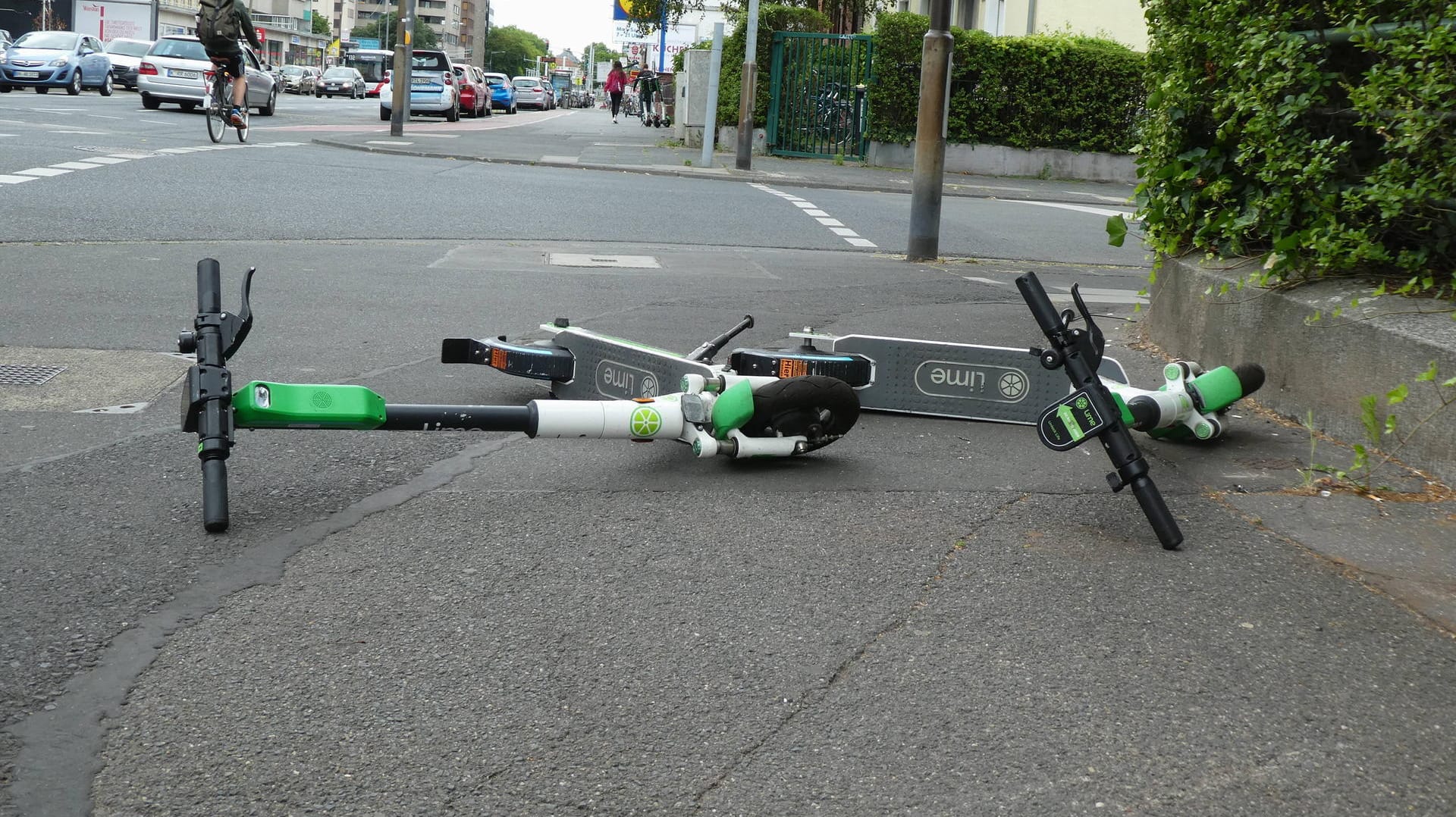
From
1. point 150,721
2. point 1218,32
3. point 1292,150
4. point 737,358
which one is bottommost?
point 150,721

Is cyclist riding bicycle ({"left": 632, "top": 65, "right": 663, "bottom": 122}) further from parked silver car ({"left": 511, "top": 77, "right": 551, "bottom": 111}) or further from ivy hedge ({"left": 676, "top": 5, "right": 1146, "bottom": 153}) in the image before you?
parked silver car ({"left": 511, "top": 77, "right": 551, "bottom": 111})

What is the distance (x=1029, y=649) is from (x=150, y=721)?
5.71 feet

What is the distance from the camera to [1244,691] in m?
2.83

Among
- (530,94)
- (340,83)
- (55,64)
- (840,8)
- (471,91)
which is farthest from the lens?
(530,94)

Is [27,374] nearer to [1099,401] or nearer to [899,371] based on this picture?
[899,371]

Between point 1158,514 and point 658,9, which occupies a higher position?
point 658,9

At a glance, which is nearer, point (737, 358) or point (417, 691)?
point (417, 691)

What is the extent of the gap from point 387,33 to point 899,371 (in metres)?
167

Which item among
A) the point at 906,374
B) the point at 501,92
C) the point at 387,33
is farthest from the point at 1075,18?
the point at 387,33

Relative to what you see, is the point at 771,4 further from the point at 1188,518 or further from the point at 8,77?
the point at 1188,518

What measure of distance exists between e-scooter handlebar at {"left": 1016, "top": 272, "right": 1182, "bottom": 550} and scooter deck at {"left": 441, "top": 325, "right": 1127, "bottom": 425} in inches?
40.9

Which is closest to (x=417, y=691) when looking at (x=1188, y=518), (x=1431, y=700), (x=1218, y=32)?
(x=1431, y=700)

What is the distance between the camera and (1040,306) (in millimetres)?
3781

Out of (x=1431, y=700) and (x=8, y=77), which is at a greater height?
(x=8, y=77)
